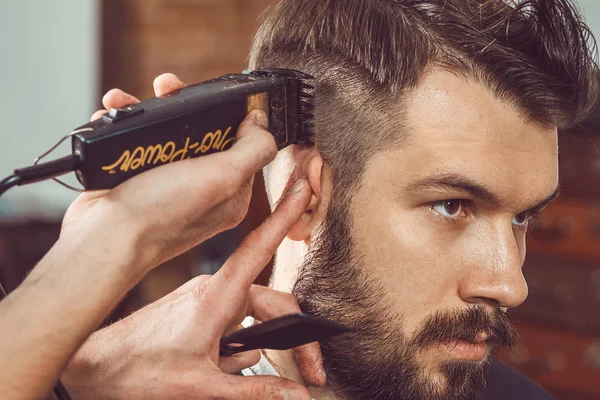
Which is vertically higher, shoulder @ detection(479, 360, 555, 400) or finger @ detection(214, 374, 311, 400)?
finger @ detection(214, 374, 311, 400)

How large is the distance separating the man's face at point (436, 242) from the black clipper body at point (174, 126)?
21 centimetres

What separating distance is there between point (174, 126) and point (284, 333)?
28cm

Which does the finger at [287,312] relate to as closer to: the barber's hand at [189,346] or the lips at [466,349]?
the barber's hand at [189,346]

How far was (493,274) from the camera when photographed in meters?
1.15

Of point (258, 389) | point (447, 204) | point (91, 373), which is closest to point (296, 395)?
point (258, 389)

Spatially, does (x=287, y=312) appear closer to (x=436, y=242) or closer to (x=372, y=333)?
(x=372, y=333)

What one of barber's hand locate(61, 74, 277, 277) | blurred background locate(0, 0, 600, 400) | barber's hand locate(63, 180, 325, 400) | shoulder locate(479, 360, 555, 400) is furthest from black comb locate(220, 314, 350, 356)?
blurred background locate(0, 0, 600, 400)

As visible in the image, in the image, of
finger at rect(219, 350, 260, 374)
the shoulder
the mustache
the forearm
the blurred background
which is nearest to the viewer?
the forearm

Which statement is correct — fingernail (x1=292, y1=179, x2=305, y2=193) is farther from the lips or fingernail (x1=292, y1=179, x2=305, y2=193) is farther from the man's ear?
the lips

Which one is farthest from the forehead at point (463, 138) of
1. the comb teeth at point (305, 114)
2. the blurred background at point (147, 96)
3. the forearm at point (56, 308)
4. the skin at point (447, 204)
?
the blurred background at point (147, 96)

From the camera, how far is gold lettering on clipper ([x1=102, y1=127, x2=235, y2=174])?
84cm

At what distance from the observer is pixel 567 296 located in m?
2.50

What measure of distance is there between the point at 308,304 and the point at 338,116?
31cm

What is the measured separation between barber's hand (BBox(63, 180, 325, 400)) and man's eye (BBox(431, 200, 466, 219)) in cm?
23
